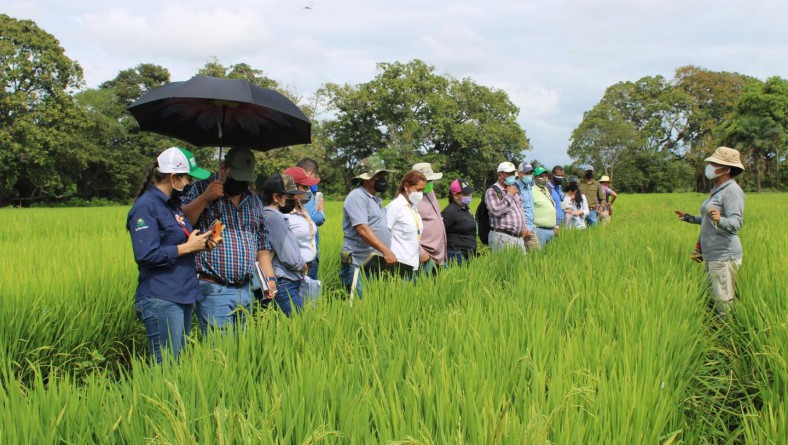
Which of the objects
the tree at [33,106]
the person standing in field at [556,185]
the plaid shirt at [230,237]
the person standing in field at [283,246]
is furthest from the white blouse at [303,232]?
the tree at [33,106]

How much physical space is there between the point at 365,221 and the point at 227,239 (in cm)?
129

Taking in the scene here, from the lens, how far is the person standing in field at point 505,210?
5733mm

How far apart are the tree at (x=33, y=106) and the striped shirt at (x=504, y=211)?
30.1 m

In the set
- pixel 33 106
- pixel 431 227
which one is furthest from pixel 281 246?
pixel 33 106

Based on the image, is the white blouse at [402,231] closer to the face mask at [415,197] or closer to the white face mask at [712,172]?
the face mask at [415,197]

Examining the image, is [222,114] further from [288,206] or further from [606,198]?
[606,198]

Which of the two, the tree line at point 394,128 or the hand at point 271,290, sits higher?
the tree line at point 394,128

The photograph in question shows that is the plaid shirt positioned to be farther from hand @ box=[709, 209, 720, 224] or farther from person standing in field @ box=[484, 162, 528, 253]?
hand @ box=[709, 209, 720, 224]

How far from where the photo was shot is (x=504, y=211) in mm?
5746

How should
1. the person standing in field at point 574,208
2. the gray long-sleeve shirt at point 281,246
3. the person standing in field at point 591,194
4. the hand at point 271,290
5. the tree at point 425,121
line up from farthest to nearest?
1. the tree at point 425,121
2. the person standing in field at point 591,194
3. the person standing in field at point 574,208
4. the gray long-sleeve shirt at point 281,246
5. the hand at point 271,290

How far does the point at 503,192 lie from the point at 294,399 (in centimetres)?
450

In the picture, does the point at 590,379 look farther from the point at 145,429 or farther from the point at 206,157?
the point at 206,157

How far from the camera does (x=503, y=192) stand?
18.8 feet

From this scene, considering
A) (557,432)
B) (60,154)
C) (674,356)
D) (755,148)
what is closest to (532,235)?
(674,356)
